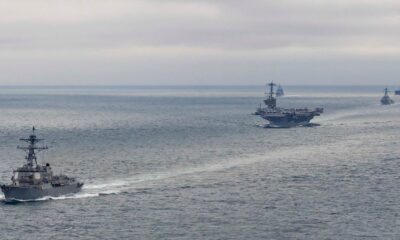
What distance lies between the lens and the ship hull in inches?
4119

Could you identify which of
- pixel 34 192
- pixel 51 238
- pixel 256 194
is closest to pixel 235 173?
pixel 256 194

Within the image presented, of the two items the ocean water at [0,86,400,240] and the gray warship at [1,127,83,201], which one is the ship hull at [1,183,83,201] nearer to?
the gray warship at [1,127,83,201]

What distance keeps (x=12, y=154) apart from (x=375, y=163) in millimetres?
82462

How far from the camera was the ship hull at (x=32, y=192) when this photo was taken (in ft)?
343

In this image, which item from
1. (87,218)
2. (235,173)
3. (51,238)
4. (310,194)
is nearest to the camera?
(51,238)

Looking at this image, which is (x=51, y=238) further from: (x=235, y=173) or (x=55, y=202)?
(x=235, y=173)

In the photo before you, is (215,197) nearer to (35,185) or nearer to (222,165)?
(35,185)

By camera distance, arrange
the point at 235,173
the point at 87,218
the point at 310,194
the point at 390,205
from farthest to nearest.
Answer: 1. the point at 235,173
2. the point at 310,194
3. the point at 390,205
4. the point at 87,218

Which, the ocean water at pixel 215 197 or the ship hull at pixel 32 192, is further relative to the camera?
the ship hull at pixel 32 192

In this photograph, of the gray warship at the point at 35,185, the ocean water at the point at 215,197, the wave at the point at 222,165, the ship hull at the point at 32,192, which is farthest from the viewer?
the wave at the point at 222,165

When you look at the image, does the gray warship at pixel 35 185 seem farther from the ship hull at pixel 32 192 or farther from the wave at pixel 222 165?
the wave at pixel 222 165

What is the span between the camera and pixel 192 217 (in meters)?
95.5

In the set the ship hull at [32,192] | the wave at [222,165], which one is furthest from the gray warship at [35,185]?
the wave at [222,165]

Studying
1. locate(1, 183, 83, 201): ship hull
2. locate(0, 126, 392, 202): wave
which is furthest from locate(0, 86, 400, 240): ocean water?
locate(1, 183, 83, 201): ship hull
